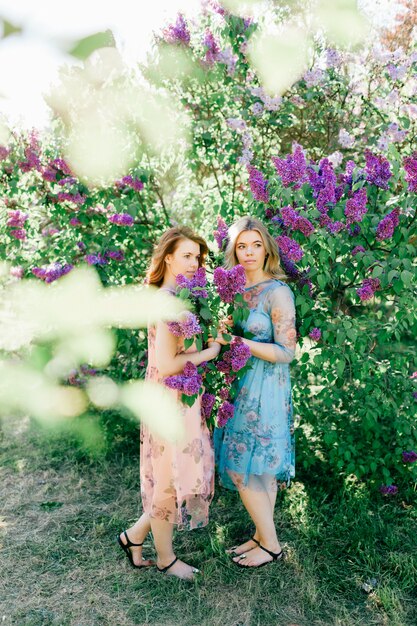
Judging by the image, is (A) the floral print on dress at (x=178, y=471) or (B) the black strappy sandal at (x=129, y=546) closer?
(A) the floral print on dress at (x=178, y=471)

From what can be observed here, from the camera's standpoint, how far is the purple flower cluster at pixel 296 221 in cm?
247

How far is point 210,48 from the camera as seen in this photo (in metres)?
3.35

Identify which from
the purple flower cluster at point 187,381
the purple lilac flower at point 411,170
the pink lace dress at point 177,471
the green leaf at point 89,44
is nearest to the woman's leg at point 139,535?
the pink lace dress at point 177,471

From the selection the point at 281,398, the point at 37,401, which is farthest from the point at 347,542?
the point at 37,401

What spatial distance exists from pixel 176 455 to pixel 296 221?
3.89ft

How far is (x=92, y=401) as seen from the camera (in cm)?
441

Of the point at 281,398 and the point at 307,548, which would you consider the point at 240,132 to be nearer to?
the point at 281,398

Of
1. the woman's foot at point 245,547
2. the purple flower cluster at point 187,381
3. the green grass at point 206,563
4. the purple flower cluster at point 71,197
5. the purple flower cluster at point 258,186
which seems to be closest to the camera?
the purple flower cluster at point 187,381

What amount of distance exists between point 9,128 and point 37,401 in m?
2.27

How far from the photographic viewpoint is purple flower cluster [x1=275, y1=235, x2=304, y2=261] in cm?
251

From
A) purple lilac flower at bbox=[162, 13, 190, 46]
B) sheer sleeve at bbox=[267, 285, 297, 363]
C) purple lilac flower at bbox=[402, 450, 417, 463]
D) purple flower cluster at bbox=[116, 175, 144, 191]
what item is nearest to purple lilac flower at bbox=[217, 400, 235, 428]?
sheer sleeve at bbox=[267, 285, 297, 363]

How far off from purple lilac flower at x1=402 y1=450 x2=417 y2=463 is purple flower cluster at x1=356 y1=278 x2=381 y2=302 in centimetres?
108

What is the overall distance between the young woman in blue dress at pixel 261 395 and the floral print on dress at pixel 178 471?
186 millimetres

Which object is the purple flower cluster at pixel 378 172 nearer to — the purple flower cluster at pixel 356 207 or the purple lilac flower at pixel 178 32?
the purple flower cluster at pixel 356 207
